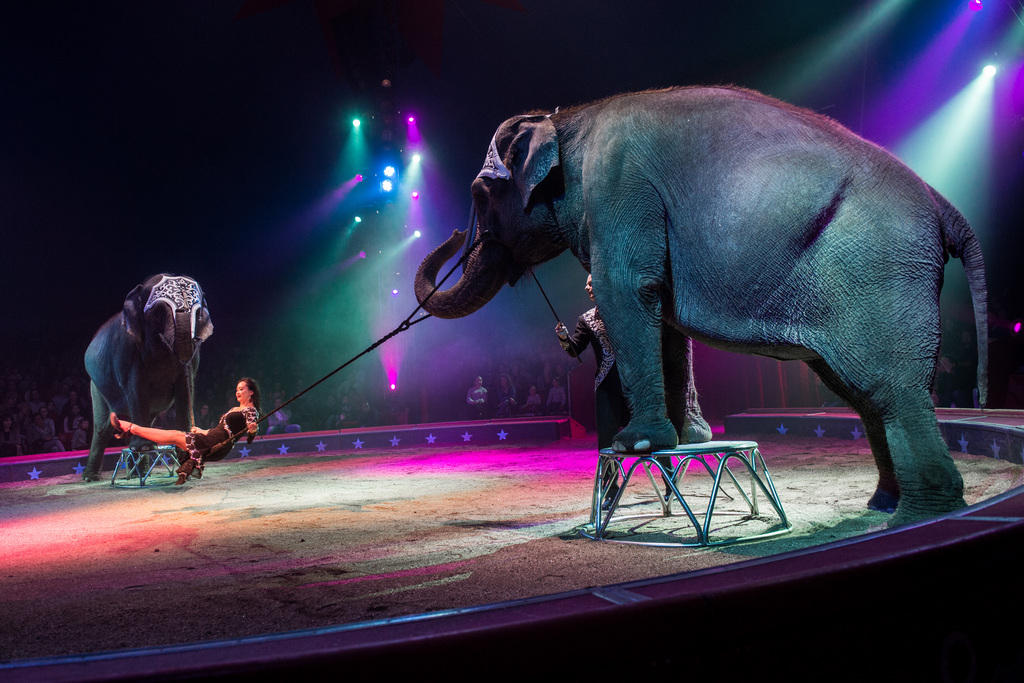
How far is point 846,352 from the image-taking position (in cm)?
262

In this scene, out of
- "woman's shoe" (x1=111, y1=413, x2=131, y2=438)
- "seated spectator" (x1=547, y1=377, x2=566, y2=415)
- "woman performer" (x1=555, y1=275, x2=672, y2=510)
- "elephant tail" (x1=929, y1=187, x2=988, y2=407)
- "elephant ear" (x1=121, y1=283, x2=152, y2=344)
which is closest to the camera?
"elephant tail" (x1=929, y1=187, x2=988, y2=407)

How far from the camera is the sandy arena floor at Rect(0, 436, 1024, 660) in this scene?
8.25 feet

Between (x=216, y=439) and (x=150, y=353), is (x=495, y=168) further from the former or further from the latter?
(x=150, y=353)

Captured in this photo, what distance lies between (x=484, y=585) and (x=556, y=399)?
37.7 feet

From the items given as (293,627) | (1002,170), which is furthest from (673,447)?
(1002,170)

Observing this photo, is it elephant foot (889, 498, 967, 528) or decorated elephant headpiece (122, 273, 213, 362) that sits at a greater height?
decorated elephant headpiece (122, 273, 213, 362)

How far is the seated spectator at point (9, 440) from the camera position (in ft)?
37.5

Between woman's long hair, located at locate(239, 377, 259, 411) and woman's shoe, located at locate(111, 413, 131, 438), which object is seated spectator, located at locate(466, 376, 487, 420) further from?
woman's shoe, located at locate(111, 413, 131, 438)

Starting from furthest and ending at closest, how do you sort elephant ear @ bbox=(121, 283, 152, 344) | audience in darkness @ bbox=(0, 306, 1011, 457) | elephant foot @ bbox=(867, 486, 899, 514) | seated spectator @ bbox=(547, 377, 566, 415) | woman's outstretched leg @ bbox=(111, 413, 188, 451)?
seated spectator @ bbox=(547, 377, 566, 415), audience in darkness @ bbox=(0, 306, 1011, 457), elephant ear @ bbox=(121, 283, 152, 344), woman's outstretched leg @ bbox=(111, 413, 188, 451), elephant foot @ bbox=(867, 486, 899, 514)

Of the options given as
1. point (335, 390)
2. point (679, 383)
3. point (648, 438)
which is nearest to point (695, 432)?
point (679, 383)

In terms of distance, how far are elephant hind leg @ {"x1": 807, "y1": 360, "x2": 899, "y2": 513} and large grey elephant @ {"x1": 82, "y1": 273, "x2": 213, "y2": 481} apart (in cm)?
647

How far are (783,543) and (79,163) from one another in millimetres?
15361

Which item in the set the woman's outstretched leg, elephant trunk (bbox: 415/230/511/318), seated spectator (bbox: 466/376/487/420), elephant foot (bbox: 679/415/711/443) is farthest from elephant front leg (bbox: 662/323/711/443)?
seated spectator (bbox: 466/376/487/420)

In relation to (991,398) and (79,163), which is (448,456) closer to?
(991,398)
